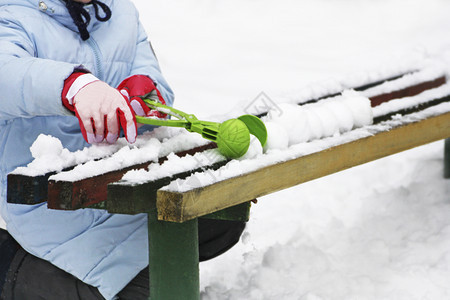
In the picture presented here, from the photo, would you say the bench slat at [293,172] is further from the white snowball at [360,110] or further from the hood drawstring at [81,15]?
the hood drawstring at [81,15]

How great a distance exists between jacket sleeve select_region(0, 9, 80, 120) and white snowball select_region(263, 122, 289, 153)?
528mm

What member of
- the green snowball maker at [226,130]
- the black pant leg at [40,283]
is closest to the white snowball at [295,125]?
the green snowball maker at [226,130]

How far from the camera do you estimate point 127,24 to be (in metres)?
2.06

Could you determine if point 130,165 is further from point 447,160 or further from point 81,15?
point 447,160

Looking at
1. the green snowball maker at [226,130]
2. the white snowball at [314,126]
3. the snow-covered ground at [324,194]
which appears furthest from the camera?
the snow-covered ground at [324,194]

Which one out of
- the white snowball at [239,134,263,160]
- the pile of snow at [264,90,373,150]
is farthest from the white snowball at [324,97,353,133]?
the white snowball at [239,134,263,160]

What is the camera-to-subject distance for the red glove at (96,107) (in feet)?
4.70

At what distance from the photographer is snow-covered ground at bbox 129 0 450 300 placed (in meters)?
2.21

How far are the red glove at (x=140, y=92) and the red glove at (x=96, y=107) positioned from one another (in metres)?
0.28

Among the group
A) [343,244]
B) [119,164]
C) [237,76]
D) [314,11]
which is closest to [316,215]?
[343,244]

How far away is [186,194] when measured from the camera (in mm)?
1303

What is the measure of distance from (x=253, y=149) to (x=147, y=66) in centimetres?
65

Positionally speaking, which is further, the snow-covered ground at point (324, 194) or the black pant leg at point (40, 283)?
the snow-covered ground at point (324, 194)

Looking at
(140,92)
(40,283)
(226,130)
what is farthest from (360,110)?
(40,283)
